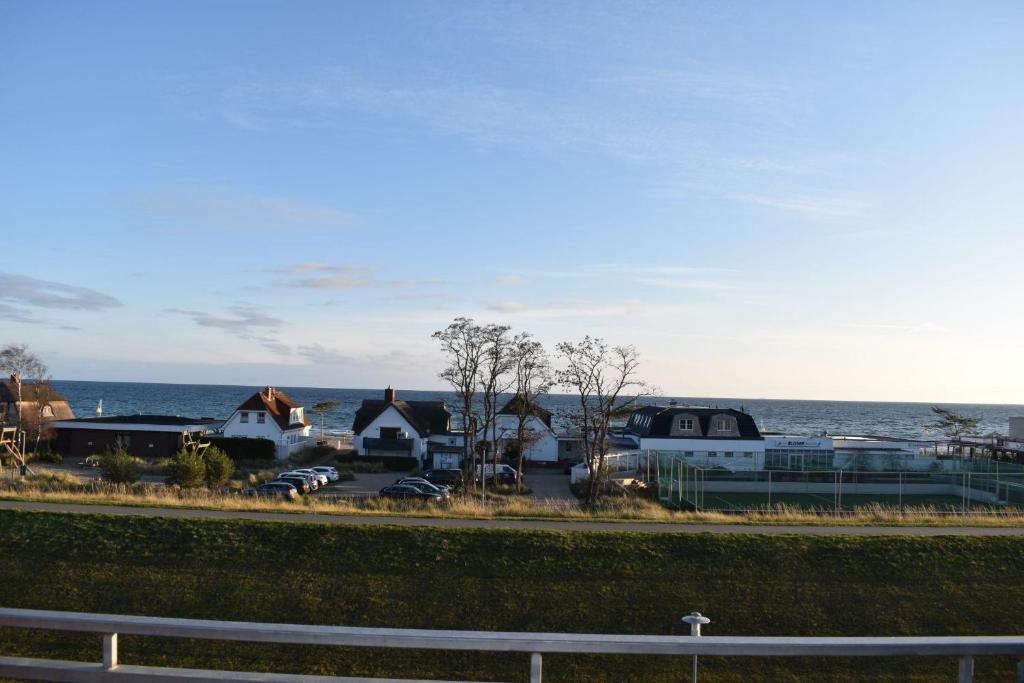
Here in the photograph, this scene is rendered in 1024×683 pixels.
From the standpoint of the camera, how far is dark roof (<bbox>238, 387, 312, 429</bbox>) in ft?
195

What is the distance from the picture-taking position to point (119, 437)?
2218 inches

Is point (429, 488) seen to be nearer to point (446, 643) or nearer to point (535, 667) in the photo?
point (535, 667)

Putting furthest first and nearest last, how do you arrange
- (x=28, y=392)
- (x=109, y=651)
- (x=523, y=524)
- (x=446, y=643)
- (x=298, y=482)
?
1. (x=28, y=392)
2. (x=298, y=482)
3. (x=523, y=524)
4. (x=109, y=651)
5. (x=446, y=643)

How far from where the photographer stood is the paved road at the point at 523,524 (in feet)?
67.9

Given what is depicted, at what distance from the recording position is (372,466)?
53.5 meters

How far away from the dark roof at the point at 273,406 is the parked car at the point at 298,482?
19.3 m

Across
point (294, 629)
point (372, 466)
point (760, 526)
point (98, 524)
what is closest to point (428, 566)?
point (98, 524)

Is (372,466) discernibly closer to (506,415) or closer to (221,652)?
(506,415)

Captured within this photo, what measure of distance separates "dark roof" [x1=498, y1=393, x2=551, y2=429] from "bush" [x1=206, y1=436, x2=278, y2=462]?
17419 millimetres

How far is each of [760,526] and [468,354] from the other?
1099 inches

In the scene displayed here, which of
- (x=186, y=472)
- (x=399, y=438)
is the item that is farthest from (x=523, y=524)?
(x=399, y=438)

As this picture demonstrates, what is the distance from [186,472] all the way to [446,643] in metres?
34.9

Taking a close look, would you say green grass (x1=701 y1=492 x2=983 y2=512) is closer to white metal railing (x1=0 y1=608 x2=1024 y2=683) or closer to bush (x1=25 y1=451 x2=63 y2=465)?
white metal railing (x1=0 y1=608 x2=1024 y2=683)

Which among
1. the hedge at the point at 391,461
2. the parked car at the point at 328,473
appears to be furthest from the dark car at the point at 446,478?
the hedge at the point at 391,461
